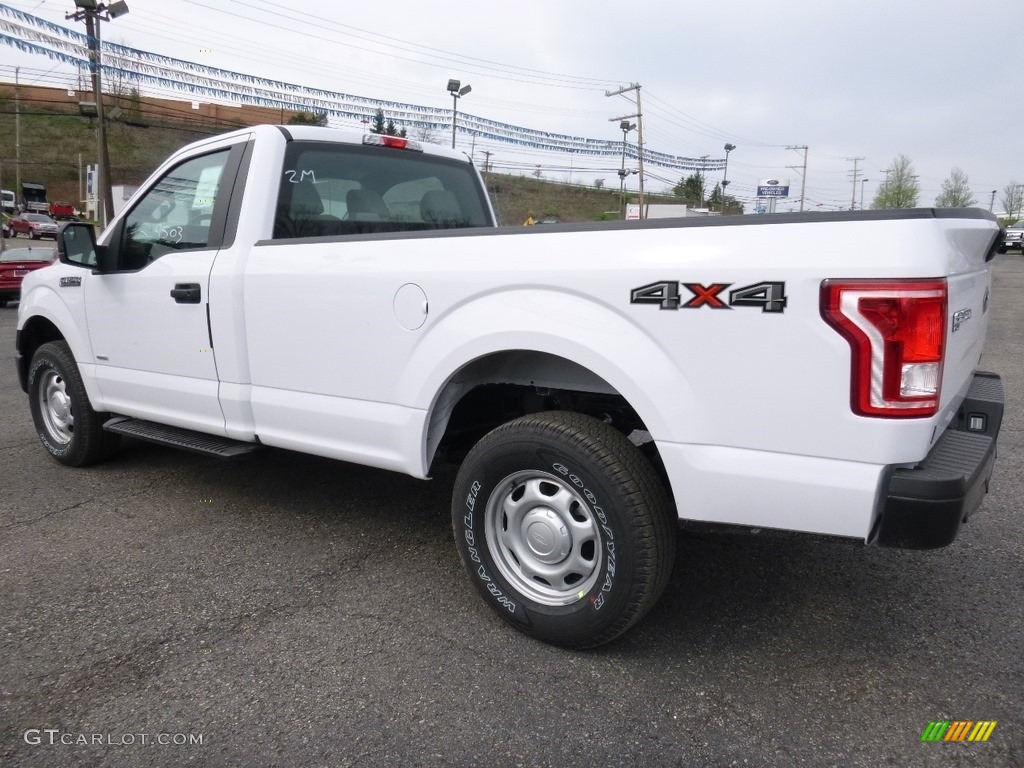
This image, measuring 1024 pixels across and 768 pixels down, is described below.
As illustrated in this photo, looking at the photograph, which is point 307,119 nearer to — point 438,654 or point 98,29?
point 98,29

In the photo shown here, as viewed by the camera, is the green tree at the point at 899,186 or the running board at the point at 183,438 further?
the green tree at the point at 899,186

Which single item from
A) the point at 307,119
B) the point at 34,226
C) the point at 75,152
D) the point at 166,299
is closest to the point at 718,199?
the point at 307,119

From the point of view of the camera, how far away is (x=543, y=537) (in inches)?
110

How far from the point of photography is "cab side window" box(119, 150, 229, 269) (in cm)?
397

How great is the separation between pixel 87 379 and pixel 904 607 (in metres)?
4.43

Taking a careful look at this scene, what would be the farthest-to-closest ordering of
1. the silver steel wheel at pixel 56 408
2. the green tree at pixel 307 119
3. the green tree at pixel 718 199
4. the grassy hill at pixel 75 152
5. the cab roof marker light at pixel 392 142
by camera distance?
1. the grassy hill at pixel 75 152
2. the green tree at pixel 718 199
3. the green tree at pixel 307 119
4. the silver steel wheel at pixel 56 408
5. the cab roof marker light at pixel 392 142

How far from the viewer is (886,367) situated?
2.14 m

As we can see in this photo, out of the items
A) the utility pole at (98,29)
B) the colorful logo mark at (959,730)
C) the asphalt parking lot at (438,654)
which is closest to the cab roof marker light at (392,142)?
the asphalt parking lot at (438,654)

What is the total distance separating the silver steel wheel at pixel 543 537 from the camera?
274 cm

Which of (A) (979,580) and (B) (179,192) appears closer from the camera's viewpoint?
(A) (979,580)

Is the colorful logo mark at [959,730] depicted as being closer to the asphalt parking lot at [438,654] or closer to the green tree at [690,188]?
the asphalt parking lot at [438,654]

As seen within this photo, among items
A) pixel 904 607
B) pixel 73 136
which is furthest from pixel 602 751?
pixel 73 136

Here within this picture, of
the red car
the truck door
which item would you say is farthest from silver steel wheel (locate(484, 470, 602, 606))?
the red car

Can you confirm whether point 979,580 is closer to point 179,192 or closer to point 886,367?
point 886,367
